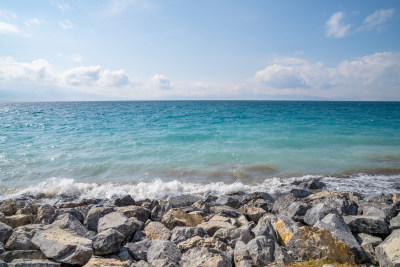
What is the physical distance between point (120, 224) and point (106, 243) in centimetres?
102

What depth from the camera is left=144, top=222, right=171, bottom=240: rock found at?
20.2ft

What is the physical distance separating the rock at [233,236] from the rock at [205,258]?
843 mm

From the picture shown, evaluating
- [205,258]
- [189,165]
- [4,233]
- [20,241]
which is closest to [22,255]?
[20,241]

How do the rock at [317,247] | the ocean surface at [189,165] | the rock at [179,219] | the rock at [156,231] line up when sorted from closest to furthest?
the rock at [317,247], the rock at [156,231], the rock at [179,219], the ocean surface at [189,165]

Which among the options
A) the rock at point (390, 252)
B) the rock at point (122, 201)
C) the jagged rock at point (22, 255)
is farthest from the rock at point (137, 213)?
the rock at point (390, 252)

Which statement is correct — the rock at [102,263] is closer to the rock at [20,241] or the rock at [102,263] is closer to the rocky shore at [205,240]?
the rocky shore at [205,240]

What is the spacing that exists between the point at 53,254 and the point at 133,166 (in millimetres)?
10375

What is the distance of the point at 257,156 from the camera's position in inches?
672

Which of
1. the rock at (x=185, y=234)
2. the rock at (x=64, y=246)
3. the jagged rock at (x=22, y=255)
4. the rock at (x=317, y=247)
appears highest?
the rock at (x=317, y=247)

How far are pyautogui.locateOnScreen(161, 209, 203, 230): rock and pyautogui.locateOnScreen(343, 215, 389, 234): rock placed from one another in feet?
13.6

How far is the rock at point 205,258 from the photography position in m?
4.38

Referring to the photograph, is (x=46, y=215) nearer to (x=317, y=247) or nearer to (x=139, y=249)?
(x=139, y=249)

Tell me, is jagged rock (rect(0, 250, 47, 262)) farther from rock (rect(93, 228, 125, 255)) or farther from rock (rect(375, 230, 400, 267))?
rock (rect(375, 230, 400, 267))

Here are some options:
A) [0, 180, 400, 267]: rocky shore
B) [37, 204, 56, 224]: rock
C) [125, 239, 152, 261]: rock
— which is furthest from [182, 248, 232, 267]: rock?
[37, 204, 56, 224]: rock
